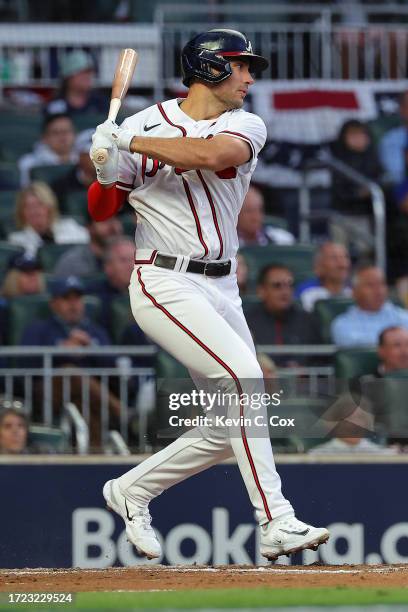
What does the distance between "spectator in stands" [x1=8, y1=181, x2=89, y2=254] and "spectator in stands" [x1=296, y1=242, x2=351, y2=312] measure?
1.64 metres

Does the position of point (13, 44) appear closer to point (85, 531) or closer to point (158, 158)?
point (85, 531)

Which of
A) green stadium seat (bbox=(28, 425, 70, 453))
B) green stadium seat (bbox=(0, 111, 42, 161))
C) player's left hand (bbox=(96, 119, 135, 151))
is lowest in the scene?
green stadium seat (bbox=(28, 425, 70, 453))

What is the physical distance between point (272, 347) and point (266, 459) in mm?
2874

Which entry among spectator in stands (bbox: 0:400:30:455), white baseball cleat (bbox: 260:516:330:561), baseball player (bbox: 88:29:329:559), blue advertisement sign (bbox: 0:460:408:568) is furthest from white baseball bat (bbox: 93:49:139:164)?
spectator in stands (bbox: 0:400:30:455)

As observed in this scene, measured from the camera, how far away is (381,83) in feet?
37.8

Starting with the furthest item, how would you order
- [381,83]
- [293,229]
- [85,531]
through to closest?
[381,83] < [293,229] < [85,531]

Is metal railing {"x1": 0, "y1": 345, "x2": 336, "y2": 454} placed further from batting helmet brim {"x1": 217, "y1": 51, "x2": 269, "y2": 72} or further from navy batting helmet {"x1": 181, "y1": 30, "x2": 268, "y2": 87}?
navy batting helmet {"x1": 181, "y1": 30, "x2": 268, "y2": 87}

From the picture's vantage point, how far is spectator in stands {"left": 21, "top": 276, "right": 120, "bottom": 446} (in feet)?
24.5

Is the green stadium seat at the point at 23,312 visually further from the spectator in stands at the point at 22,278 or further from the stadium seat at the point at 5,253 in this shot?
the stadium seat at the point at 5,253

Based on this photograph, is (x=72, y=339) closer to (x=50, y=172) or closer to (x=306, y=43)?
(x=50, y=172)

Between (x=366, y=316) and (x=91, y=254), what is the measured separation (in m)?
1.92

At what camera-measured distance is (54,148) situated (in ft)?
33.8

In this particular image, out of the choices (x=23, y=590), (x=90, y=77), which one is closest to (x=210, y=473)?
(x=23, y=590)

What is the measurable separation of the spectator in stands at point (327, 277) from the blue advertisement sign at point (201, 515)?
2.08 meters
